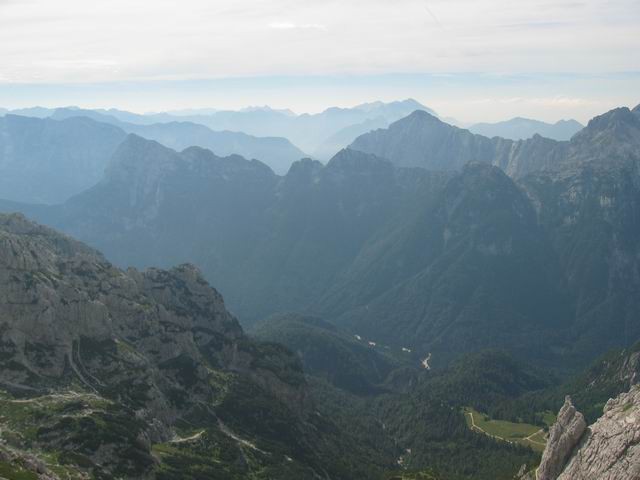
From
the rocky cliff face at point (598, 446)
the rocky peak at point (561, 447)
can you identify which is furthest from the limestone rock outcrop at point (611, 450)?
the rocky peak at point (561, 447)

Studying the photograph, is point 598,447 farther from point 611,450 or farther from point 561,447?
point 561,447

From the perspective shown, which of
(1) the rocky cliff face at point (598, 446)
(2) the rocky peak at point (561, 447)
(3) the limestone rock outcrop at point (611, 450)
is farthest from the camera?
(2) the rocky peak at point (561, 447)

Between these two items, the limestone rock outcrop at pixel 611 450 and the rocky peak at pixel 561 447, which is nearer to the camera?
the limestone rock outcrop at pixel 611 450

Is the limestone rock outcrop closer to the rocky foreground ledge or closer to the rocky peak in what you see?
the rocky foreground ledge

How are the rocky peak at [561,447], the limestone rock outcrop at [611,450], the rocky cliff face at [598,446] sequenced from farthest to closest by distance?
1. the rocky peak at [561,447]
2. the rocky cliff face at [598,446]
3. the limestone rock outcrop at [611,450]

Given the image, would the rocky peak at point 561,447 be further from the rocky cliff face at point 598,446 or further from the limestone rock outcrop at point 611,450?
the limestone rock outcrop at point 611,450

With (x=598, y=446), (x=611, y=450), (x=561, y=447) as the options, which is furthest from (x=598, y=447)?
(x=561, y=447)

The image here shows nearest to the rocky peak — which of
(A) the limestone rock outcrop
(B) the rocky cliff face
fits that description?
(B) the rocky cliff face
